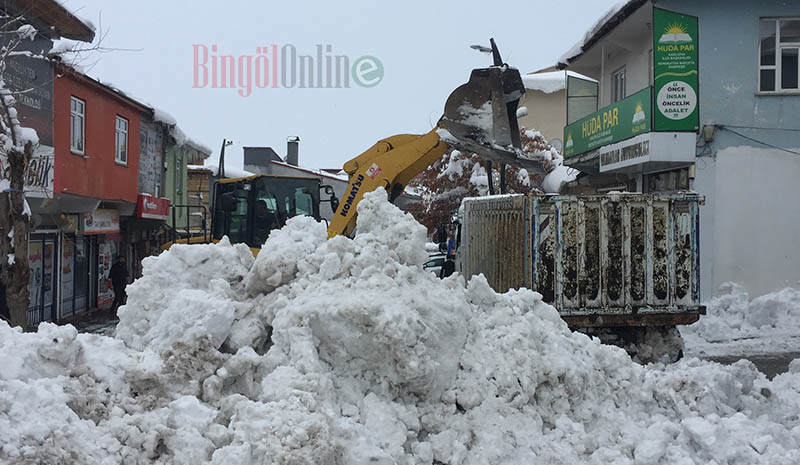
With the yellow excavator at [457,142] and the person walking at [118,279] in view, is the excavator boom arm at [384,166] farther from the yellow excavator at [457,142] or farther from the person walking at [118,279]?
the person walking at [118,279]

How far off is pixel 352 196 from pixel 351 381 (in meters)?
4.31

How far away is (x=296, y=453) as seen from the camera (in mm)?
3881

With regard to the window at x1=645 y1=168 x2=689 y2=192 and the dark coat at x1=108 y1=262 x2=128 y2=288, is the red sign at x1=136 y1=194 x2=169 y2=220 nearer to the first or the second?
the dark coat at x1=108 y1=262 x2=128 y2=288

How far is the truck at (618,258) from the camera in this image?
8773mm

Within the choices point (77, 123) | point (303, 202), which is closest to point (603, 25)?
point (303, 202)

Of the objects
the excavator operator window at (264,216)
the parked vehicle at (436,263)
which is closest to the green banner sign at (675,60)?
the parked vehicle at (436,263)

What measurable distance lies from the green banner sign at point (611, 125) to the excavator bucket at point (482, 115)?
6.85 m

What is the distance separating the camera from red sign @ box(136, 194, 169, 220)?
19328 mm

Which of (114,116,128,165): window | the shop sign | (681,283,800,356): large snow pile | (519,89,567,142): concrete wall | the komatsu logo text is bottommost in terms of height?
(681,283,800,356): large snow pile

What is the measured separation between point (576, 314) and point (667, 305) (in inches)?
47.8

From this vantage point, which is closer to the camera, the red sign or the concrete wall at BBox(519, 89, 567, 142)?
the red sign

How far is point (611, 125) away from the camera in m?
16.4

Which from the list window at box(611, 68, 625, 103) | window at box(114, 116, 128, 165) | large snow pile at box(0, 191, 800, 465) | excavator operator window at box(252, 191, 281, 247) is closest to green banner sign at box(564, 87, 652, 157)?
window at box(611, 68, 625, 103)

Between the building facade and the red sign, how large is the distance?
13.6 metres
